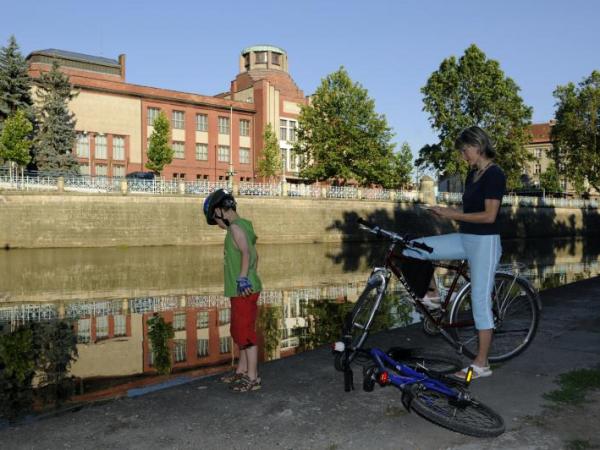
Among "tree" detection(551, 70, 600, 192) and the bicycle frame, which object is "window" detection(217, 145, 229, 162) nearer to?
"tree" detection(551, 70, 600, 192)

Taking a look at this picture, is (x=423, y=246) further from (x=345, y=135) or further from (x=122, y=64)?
(x=122, y=64)

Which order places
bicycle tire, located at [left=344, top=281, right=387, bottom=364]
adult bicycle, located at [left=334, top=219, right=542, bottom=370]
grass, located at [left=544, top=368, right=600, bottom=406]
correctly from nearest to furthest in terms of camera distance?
1. grass, located at [left=544, top=368, right=600, bottom=406]
2. bicycle tire, located at [left=344, top=281, right=387, bottom=364]
3. adult bicycle, located at [left=334, top=219, right=542, bottom=370]

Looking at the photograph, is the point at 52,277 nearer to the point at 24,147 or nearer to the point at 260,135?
the point at 24,147

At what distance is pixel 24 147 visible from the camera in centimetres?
3569

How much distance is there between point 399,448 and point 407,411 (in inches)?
23.0

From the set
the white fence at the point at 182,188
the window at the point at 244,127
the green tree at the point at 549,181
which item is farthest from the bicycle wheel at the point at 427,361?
the green tree at the point at 549,181

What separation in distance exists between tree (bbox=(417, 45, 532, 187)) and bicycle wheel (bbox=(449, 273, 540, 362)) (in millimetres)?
40963

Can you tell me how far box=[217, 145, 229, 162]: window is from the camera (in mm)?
54500

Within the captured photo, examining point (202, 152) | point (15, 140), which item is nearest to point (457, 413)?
point (15, 140)

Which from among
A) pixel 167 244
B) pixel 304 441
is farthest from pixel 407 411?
pixel 167 244

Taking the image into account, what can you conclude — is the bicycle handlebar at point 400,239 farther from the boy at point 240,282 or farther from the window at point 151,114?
the window at point 151,114

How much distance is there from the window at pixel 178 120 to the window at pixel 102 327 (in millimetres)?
43971

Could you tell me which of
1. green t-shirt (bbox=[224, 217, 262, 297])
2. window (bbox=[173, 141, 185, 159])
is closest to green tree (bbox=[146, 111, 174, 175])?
window (bbox=[173, 141, 185, 159])

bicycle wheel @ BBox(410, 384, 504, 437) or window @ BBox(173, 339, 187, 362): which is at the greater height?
bicycle wheel @ BBox(410, 384, 504, 437)
